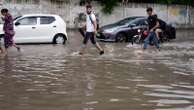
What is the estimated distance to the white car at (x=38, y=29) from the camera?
1019 inches

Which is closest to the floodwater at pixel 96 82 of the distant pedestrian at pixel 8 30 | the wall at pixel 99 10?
the distant pedestrian at pixel 8 30

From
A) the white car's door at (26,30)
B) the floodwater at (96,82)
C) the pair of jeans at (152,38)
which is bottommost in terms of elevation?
the floodwater at (96,82)

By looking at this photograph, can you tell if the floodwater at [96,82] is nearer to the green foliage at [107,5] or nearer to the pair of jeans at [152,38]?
the pair of jeans at [152,38]

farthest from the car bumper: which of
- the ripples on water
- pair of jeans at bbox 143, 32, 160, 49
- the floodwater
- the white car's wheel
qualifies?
the ripples on water

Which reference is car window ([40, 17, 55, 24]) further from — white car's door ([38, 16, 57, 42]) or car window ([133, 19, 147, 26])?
car window ([133, 19, 147, 26])

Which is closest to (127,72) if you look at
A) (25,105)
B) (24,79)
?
(24,79)

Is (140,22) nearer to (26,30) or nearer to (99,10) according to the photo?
(26,30)

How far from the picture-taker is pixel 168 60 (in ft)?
61.6

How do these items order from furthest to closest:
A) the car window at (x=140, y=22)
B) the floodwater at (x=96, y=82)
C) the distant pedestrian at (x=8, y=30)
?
1. the car window at (x=140, y=22)
2. the distant pedestrian at (x=8, y=30)
3. the floodwater at (x=96, y=82)

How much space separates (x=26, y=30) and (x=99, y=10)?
16.2 m

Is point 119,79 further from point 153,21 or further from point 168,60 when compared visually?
point 153,21

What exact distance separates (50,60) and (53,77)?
14.0 feet

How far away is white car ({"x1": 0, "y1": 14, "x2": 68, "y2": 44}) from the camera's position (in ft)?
84.9

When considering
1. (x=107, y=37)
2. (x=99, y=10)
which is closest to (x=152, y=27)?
(x=107, y=37)
